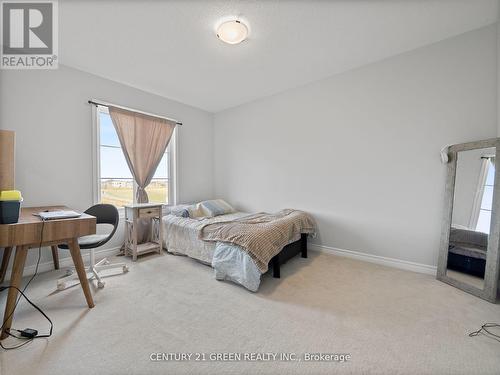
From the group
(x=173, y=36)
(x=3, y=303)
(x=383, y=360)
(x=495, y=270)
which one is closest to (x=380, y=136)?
(x=495, y=270)

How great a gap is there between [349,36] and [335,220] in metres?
2.27

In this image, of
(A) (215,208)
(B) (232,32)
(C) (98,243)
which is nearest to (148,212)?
(C) (98,243)

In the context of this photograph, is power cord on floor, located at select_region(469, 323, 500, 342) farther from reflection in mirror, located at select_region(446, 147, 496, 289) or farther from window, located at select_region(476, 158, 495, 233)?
window, located at select_region(476, 158, 495, 233)

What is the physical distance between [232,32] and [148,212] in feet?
8.11

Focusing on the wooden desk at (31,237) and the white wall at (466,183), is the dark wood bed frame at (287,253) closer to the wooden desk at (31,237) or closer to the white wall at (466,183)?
the white wall at (466,183)

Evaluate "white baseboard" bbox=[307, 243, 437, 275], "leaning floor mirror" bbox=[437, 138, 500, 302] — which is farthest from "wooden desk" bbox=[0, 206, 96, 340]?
"leaning floor mirror" bbox=[437, 138, 500, 302]

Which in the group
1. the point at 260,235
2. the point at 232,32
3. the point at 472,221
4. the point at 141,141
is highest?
the point at 232,32

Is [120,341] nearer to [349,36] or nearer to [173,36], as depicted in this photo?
[173,36]

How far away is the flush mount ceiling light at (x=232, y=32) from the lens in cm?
195

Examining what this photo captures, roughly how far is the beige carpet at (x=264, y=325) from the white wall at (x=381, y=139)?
67 cm

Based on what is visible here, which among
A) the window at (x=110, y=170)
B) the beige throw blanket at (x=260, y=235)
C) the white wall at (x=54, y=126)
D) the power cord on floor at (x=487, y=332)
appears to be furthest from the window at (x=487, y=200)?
the white wall at (x=54, y=126)

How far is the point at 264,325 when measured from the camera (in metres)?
1.58

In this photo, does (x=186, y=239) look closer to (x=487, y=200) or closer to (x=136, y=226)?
(x=136, y=226)

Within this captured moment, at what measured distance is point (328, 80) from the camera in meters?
3.03
